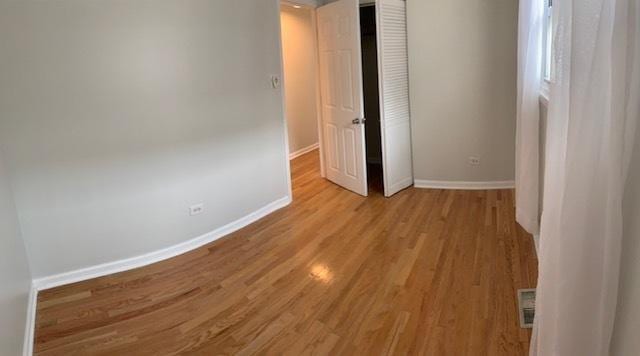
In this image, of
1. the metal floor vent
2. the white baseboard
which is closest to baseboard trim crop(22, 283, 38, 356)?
the metal floor vent

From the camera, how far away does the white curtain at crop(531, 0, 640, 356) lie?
3.71 ft

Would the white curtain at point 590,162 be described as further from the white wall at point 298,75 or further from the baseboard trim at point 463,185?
the white wall at point 298,75

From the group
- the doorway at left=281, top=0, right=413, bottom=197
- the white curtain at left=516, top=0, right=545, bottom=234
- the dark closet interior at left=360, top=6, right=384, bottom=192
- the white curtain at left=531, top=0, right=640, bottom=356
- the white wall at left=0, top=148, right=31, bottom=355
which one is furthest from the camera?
the dark closet interior at left=360, top=6, right=384, bottom=192

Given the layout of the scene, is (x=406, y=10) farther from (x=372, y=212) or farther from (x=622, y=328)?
(x=622, y=328)

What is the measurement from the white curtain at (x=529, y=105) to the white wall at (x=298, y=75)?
398 centimetres

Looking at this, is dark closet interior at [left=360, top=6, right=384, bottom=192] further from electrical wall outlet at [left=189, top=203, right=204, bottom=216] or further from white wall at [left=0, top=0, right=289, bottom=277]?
electrical wall outlet at [left=189, top=203, right=204, bottom=216]

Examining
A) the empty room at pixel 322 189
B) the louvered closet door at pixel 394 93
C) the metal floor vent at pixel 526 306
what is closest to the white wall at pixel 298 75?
the empty room at pixel 322 189

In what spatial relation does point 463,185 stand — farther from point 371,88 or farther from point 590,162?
point 590,162

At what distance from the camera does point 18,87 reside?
2.84 m

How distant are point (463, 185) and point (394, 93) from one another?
123 centimetres

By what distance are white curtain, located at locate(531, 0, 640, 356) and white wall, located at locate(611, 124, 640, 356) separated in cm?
4

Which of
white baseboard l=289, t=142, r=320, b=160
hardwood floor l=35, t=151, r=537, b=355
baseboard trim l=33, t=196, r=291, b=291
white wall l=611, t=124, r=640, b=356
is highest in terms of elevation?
white wall l=611, t=124, r=640, b=356

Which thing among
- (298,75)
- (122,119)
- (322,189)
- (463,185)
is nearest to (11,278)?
(122,119)

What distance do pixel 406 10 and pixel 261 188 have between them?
2315 millimetres
